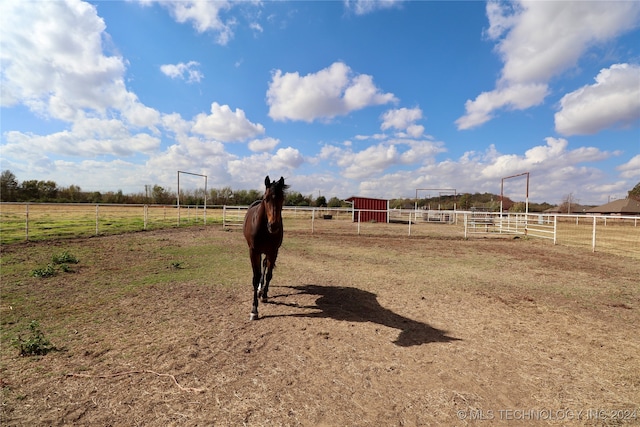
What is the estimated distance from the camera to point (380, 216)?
30547mm

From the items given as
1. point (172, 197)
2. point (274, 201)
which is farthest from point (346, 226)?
point (172, 197)

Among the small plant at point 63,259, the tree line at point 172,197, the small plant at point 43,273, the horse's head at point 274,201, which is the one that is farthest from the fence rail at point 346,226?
the tree line at point 172,197

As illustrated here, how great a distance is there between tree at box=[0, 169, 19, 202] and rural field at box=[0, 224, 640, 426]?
45.4 metres

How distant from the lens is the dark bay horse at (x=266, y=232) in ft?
13.5

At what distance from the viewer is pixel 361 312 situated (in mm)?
4598

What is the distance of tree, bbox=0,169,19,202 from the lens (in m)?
36.7

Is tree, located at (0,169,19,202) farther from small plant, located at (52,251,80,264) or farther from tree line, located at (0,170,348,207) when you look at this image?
small plant, located at (52,251,80,264)

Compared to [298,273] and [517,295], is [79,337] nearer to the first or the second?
[298,273]

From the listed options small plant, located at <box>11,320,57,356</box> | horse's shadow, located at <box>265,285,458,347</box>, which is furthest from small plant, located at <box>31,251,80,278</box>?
horse's shadow, located at <box>265,285,458,347</box>

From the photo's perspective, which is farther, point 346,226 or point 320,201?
point 320,201

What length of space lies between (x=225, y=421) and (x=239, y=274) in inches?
195

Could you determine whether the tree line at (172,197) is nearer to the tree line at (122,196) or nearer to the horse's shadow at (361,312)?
the tree line at (122,196)

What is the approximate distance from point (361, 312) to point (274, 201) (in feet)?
7.67

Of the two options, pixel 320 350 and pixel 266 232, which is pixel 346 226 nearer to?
pixel 266 232
